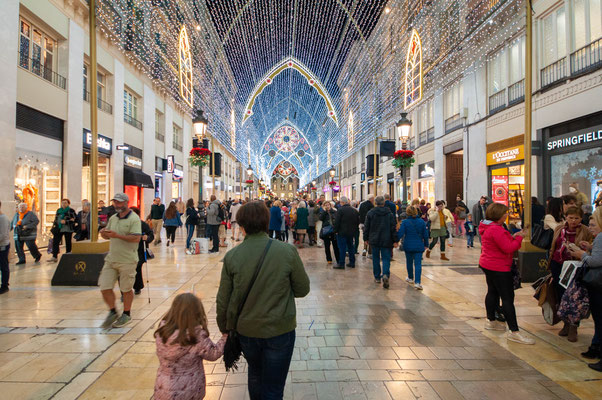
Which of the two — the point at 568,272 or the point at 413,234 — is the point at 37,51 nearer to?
the point at 413,234

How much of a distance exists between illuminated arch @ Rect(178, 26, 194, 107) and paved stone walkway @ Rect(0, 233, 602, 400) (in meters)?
14.5

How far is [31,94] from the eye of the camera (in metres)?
11.1

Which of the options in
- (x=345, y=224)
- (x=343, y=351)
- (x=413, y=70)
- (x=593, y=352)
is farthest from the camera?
(x=413, y=70)

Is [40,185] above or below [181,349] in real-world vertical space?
above

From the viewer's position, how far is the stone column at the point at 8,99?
9648mm

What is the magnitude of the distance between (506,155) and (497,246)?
11608mm

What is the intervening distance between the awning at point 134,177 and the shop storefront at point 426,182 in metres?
15.8

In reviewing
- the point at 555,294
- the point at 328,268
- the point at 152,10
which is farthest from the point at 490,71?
the point at 152,10

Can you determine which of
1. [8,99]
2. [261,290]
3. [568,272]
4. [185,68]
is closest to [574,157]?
[568,272]

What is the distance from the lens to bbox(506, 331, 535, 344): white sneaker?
4133 mm

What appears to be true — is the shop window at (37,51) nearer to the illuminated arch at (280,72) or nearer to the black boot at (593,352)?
the black boot at (593,352)

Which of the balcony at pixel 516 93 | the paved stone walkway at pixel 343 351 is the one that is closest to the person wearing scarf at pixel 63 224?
the paved stone walkway at pixel 343 351

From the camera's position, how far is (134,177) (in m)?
17.7

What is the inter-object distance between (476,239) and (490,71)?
24.0 feet
